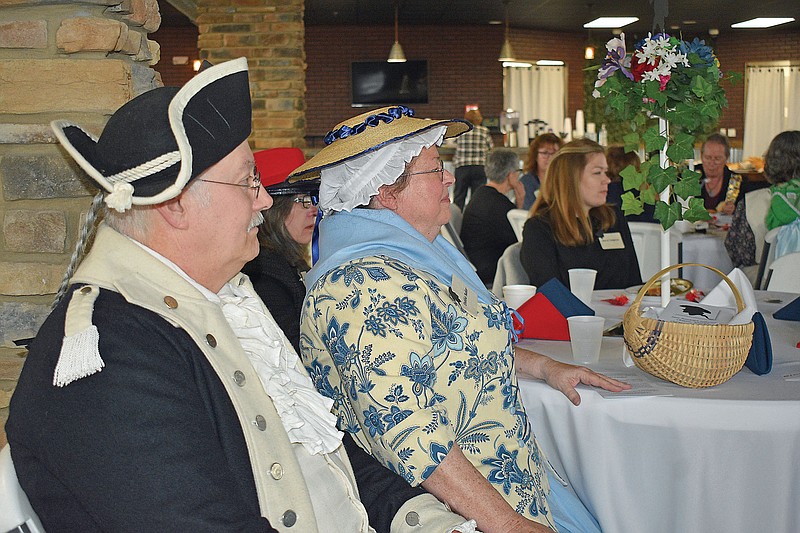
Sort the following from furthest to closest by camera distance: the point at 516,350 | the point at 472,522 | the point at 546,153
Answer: the point at 546,153, the point at 516,350, the point at 472,522

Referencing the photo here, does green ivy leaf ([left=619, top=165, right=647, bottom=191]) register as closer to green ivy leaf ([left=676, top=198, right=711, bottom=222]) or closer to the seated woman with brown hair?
green ivy leaf ([left=676, top=198, right=711, bottom=222])

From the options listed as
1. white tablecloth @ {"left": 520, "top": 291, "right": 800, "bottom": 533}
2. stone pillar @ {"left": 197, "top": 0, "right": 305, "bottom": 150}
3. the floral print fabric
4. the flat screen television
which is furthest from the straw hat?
the flat screen television

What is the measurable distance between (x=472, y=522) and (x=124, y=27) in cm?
129

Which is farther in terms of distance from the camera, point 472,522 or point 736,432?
point 736,432

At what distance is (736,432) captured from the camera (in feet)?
6.13

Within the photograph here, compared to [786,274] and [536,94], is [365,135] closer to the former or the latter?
[786,274]

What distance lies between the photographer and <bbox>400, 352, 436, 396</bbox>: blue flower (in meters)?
1.57

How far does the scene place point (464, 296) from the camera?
1.77 metres

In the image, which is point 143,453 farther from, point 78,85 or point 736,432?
point 736,432

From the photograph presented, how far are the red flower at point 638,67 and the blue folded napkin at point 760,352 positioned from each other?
873 mm

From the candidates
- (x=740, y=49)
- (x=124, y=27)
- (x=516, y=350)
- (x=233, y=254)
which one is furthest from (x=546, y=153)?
(x=740, y=49)

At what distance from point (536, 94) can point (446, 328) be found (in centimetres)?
1585

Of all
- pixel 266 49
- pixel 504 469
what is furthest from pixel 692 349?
pixel 266 49

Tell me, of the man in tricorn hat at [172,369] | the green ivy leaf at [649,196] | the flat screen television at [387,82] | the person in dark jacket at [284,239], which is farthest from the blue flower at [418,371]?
the flat screen television at [387,82]
